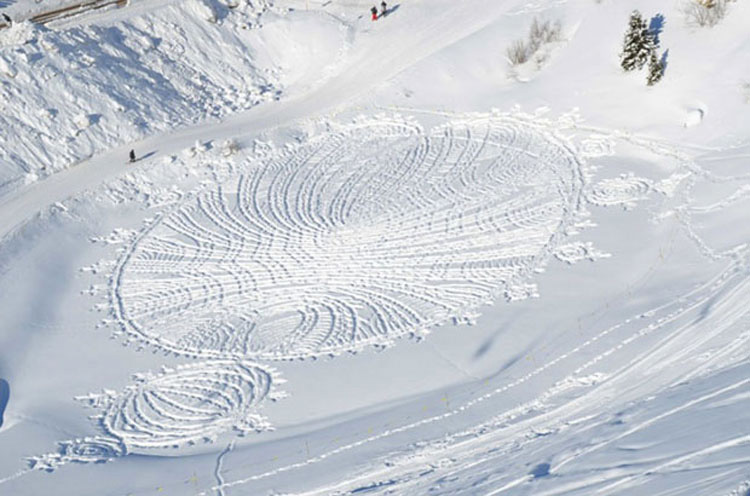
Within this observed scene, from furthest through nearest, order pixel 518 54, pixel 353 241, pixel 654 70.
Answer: pixel 518 54, pixel 654 70, pixel 353 241

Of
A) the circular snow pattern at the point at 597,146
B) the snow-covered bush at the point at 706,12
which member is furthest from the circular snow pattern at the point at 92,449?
the snow-covered bush at the point at 706,12

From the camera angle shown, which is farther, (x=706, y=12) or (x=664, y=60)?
(x=706, y=12)

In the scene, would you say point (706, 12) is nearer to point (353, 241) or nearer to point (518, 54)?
point (518, 54)

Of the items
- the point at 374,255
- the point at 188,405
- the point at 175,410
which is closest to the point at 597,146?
the point at 374,255

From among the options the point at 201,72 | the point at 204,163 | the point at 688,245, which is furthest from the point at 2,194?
the point at 688,245

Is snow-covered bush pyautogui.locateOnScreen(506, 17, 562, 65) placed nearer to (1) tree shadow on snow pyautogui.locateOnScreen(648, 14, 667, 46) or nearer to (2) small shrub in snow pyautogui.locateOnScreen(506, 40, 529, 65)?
Answer: (2) small shrub in snow pyautogui.locateOnScreen(506, 40, 529, 65)

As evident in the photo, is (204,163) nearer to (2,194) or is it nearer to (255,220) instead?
(255,220)
